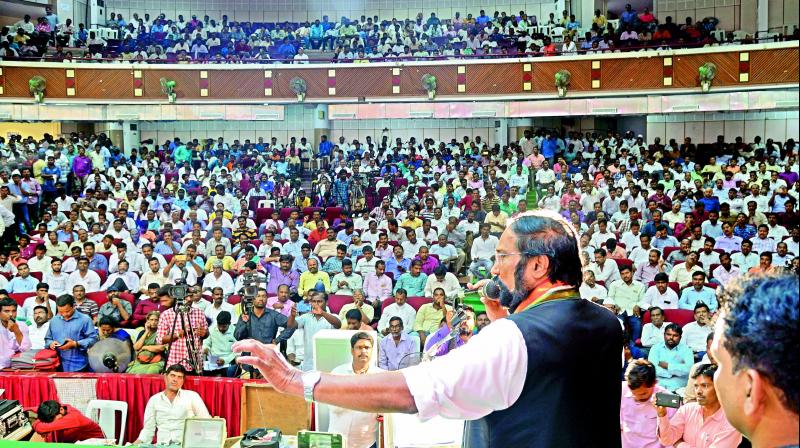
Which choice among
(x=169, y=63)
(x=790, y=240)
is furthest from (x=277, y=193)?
(x=790, y=240)

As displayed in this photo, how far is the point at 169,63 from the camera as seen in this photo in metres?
20.7

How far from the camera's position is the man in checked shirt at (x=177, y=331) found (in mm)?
7445

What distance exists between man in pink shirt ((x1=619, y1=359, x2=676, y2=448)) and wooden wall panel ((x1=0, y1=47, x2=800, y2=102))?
589 inches

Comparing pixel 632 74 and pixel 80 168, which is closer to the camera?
pixel 80 168

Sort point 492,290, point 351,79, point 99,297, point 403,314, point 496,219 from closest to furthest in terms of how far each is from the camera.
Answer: point 492,290
point 403,314
point 99,297
point 496,219
point 351,79

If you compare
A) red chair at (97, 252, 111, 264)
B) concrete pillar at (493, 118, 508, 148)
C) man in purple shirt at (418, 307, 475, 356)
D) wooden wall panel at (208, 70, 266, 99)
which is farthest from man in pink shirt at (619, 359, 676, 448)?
concrete pillar at (493, 118, 508, 148)

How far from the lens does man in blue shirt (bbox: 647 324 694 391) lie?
736cm

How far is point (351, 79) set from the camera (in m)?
20.7

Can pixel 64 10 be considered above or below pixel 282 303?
above

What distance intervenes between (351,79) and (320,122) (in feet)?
6.95

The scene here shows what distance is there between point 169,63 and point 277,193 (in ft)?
20.9

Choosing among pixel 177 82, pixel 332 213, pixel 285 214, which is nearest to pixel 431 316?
pixel 285 214

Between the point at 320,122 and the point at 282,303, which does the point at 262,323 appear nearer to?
the point at 282,303

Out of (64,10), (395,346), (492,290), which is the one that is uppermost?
(64,10)
